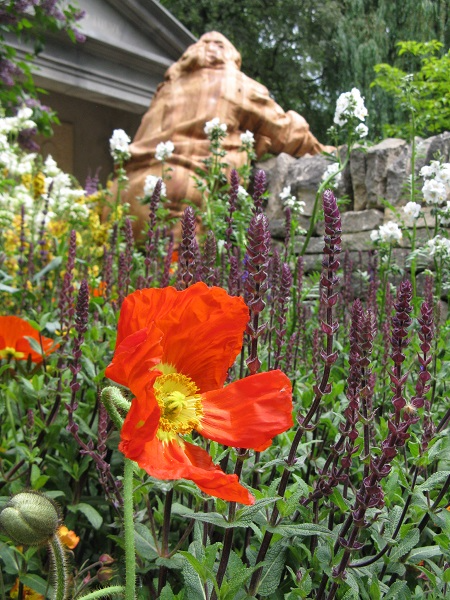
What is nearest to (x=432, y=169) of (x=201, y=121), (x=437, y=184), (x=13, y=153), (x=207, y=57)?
(x=437, y=184)

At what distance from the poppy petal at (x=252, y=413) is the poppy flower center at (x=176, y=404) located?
2cm

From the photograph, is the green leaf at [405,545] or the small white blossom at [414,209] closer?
the green leaf at [405,545]

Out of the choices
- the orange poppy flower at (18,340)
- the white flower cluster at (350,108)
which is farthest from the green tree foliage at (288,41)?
the orange poppy flower at (18,340)

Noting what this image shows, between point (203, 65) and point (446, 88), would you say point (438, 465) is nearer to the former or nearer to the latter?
point (446, 88)

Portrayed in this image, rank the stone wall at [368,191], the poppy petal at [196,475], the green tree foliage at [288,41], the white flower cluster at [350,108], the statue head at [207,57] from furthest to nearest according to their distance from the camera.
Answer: the green tree foliage at [288,41], the statue head at [207,57], the stone wall at [368,191], the white flower cluster at [350,108], the poppy petal at [196,475]

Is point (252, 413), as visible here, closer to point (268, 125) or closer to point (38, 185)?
point (38, 185)

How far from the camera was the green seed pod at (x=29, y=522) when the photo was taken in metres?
0.72

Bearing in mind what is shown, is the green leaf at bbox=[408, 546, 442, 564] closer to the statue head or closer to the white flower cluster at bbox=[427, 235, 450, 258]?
the white flower cluster at bbox=[427, 235, 450, 258]

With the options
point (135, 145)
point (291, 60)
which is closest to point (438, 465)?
point (135, 145)

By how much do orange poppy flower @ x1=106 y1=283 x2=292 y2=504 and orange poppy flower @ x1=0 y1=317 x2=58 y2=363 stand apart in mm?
970

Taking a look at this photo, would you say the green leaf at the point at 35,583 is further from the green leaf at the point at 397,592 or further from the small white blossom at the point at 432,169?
the small white blossom at the point at 432,169

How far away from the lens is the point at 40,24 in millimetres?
5863

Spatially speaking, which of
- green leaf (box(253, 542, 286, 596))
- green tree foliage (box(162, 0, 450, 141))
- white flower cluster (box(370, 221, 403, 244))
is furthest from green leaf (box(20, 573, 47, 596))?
green tree foliage (box(162, 0, 450, 141))

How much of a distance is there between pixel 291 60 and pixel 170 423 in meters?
16.9
